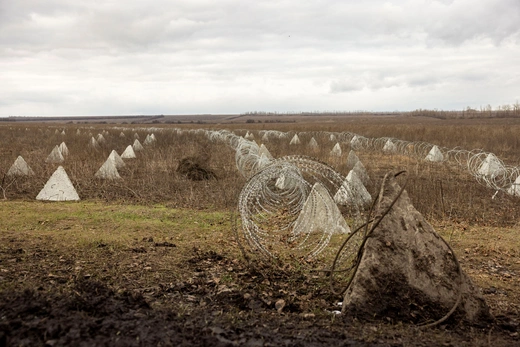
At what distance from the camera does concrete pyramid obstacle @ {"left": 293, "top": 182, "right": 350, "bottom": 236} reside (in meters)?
8.22

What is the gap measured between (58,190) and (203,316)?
8092 mm

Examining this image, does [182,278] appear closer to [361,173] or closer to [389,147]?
[361,173]

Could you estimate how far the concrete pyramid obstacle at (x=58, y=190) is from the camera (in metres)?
11.2

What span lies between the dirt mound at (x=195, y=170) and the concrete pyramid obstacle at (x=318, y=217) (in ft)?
20.2

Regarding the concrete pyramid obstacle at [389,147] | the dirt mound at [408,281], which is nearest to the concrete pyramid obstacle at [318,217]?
the dirt mound at [408,281]

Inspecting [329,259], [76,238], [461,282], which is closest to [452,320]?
[461,282]

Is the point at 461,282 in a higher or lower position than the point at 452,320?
higher

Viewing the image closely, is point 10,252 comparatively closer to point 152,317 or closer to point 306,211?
point 152,317

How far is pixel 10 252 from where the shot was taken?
20.8 ft

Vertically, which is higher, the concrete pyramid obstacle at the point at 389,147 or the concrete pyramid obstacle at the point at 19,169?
the concrete pyramid obstacle at the point at 19,169

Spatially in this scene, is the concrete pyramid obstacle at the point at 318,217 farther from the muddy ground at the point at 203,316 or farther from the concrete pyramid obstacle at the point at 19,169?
the concrete pyramid obstacle at the point at 19,169

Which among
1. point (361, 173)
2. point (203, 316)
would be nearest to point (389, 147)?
point (361, 173)

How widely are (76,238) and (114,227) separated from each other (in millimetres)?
1155

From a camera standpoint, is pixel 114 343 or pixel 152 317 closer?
pixel 114 343
